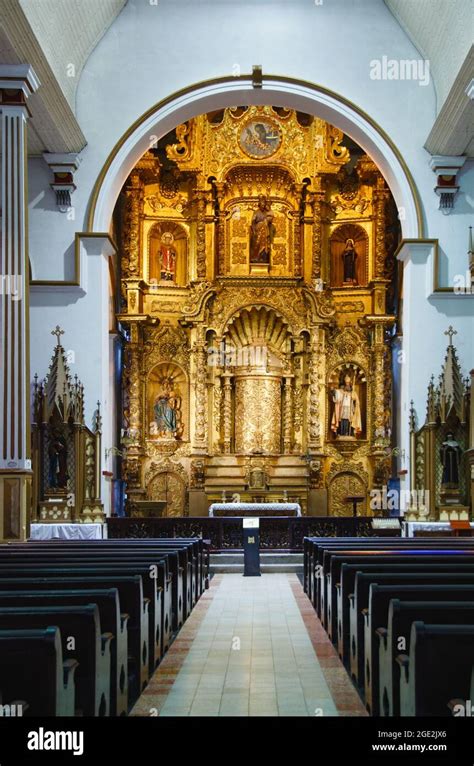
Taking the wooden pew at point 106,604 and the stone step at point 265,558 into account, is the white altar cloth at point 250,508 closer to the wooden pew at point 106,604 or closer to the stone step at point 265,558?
the stone step at point 265,558

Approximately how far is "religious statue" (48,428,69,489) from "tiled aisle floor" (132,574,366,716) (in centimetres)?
506

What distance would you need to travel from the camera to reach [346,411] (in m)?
22.8

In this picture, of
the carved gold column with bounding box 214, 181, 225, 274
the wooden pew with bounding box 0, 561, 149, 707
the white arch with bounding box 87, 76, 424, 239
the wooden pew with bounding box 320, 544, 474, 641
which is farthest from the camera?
the carved gold column with bounding box 214, 181, 225, 274

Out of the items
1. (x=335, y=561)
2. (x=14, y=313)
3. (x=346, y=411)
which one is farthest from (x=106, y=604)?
(x=346, y=411)

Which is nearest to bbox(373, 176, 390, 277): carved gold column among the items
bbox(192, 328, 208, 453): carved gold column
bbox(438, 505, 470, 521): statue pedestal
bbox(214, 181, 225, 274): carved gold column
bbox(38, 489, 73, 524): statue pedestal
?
bbox(214, 181, 225, 274): carved gold column

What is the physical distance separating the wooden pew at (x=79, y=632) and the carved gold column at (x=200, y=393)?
17701 mm

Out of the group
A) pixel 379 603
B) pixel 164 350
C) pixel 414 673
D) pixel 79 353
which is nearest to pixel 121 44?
pixel 79 353

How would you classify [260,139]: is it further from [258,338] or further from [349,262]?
[258,338]

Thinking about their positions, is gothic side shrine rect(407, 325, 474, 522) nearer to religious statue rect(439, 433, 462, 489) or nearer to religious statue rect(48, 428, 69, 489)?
religious statue rect(439, 433, 462, 489)

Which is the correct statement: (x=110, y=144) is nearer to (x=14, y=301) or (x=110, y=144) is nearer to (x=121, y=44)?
(x=121, y=44)

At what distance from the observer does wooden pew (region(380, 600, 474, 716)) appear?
4.46 m

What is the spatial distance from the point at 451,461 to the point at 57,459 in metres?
6.57

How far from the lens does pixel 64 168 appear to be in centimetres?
1603

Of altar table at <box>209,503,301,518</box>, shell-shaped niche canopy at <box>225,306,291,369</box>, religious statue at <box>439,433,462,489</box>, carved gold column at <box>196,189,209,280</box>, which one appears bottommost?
altar table at <box>209,503,301,518</box>
